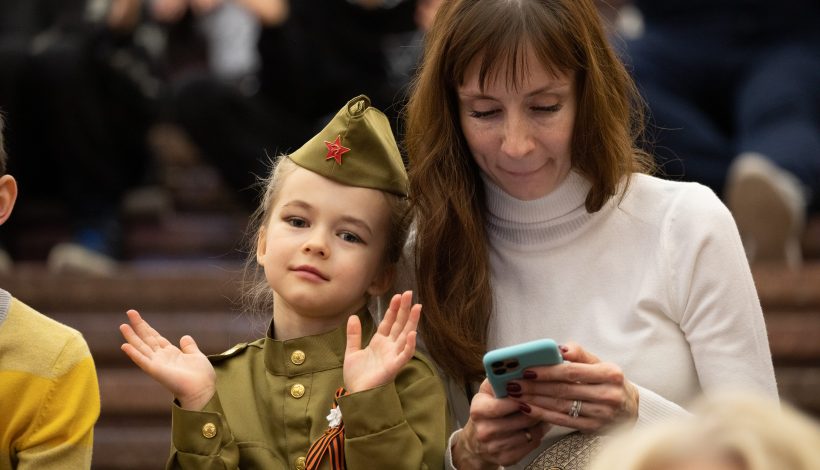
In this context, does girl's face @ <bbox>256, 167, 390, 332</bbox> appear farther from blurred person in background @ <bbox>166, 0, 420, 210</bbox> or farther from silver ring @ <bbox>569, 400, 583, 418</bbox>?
blurred person in background @ <bbox>166, 0, 420, 210</bbox>

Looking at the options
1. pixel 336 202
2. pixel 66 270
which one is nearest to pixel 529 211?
pixel 336 202

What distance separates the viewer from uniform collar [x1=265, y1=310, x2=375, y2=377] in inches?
86.2

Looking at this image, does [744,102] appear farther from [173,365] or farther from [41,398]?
[41,398]

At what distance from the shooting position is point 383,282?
90.4 inches

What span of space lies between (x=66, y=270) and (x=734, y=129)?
209cm

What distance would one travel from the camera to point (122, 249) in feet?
14.5

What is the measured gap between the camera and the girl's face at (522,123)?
2.15 metres

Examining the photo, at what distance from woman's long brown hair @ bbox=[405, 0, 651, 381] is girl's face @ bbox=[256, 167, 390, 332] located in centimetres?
10

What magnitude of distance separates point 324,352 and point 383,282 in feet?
0.59

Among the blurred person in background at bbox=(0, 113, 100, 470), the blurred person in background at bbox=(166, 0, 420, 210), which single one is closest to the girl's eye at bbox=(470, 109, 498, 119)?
the blurred person in background at bbox=(0, 113, 100, 470)

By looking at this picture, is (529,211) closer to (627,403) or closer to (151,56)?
(627,403)

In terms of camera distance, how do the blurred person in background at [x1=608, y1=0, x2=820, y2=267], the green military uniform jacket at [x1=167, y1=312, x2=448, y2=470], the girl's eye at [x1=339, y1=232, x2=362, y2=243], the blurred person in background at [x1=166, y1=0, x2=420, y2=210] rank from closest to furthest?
the green military uniform jacket at [x1=167, y1=312, x2=448, y2=470], the girl's eye at [x1=339, y1=232, x2=362, y2=243], the blurred person in background at [x1=608, y1=0, x2=820, y2=267], the blurred person in background at [x1=166, y1=0, x2=420, y2=210]

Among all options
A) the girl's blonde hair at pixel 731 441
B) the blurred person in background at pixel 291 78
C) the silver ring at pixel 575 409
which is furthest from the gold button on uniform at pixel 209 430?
the blurred person in background at pixel 291 78

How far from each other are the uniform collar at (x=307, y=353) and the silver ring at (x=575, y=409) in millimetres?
440
